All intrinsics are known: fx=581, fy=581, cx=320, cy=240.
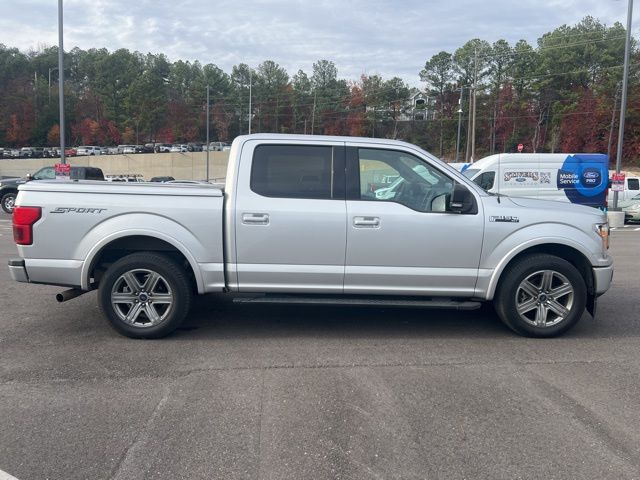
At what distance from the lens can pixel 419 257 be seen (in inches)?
217

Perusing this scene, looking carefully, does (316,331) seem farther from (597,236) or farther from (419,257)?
(597,236)

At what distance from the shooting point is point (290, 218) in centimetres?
542

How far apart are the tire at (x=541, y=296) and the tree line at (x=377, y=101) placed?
48.9 metres

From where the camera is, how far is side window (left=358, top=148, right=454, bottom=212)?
5570 millimetres

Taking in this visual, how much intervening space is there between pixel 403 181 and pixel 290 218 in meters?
1.17

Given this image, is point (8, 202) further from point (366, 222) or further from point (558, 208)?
point (558, 208)

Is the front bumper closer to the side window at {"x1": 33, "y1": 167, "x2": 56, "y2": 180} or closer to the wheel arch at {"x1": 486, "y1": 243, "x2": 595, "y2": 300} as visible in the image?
the wheel arch at {"x1": 486, "y1": 243, "x2": 595, "y2": 300}

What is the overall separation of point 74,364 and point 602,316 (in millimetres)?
5633

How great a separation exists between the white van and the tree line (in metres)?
35.9

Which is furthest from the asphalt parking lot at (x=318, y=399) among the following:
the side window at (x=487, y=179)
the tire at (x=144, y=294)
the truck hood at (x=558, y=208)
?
the side window at (x=487, y=179)

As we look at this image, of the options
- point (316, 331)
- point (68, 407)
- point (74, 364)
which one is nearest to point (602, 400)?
point (316, 331)

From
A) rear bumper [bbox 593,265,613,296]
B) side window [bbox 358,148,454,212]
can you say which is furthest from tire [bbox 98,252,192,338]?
rear bumper [bbox 593,265,613,296]

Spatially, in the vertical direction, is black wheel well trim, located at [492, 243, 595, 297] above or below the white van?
below

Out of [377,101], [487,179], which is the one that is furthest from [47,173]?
[377,101]
